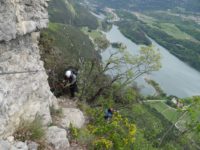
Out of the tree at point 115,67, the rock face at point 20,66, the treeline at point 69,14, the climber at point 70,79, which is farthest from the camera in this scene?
the treeline at point 69,14

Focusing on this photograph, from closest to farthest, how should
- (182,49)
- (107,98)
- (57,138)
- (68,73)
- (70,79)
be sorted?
(57,138)
(68,73)
(70,79)
(107,98)
(182,49)

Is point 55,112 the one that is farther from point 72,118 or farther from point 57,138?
point 57,138

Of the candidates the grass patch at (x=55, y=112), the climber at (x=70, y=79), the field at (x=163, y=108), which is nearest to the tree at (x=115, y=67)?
the climber at (x=70, y=79)

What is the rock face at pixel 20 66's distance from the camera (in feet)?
34.2

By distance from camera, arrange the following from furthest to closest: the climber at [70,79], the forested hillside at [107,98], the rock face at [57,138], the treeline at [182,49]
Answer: the treeline at [182,49], the climber at [70,79], the forested hillside at [107,98], the rock face at [57,138]

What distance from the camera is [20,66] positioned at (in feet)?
39.2

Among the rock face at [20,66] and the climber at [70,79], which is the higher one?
the rock face at [20,66]

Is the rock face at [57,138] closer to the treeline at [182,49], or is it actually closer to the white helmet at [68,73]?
the white helmet at [68,73]

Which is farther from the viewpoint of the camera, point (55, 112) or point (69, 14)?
point (69, 14)

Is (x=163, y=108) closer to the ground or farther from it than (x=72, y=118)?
closer to the ground

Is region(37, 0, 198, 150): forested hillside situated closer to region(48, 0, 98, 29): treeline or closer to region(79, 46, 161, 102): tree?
region(79, 46, 161, 102): tree

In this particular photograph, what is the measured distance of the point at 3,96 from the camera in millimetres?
10320

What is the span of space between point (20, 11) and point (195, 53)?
180 metres

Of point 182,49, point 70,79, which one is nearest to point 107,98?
point 70,79
